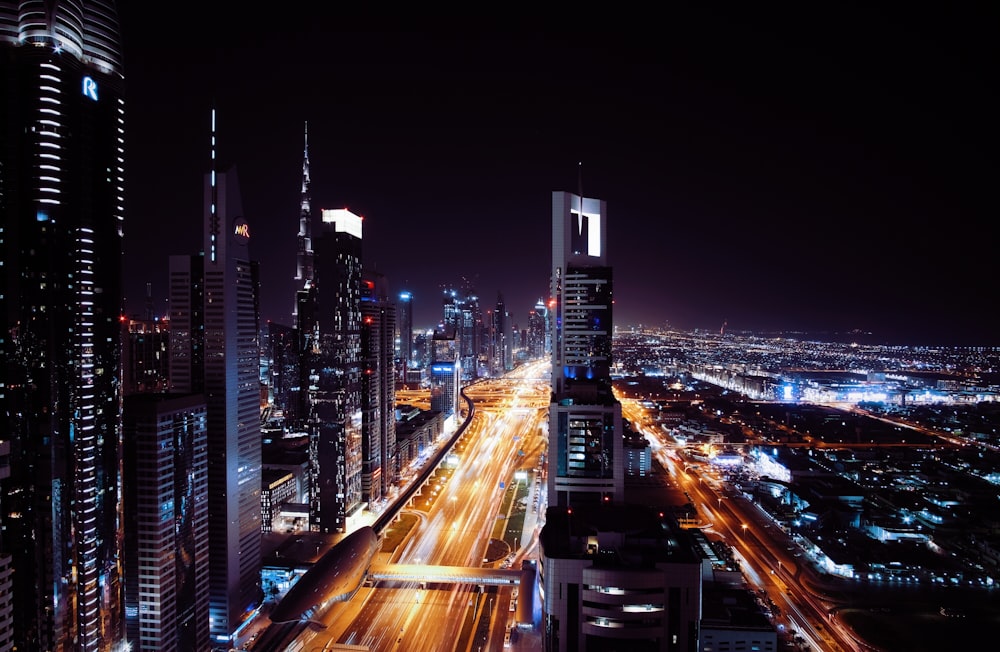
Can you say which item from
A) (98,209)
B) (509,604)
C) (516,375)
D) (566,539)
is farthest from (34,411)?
(516,375)

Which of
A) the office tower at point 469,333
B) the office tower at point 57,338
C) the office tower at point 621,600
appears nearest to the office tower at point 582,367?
the office tower at point 621,600

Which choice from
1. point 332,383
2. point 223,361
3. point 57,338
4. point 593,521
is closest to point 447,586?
point 593,521

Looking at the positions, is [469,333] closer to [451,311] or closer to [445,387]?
[451,311]

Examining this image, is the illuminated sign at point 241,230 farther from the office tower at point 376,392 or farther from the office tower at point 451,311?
the office tower at point 451,311

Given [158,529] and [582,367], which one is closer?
[158,529]

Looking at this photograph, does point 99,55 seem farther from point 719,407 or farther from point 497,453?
point 719,407

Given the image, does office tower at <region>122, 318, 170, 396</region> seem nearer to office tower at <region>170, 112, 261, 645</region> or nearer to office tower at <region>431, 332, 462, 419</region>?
office tower at <region>170, 112, 261, 645</region>
